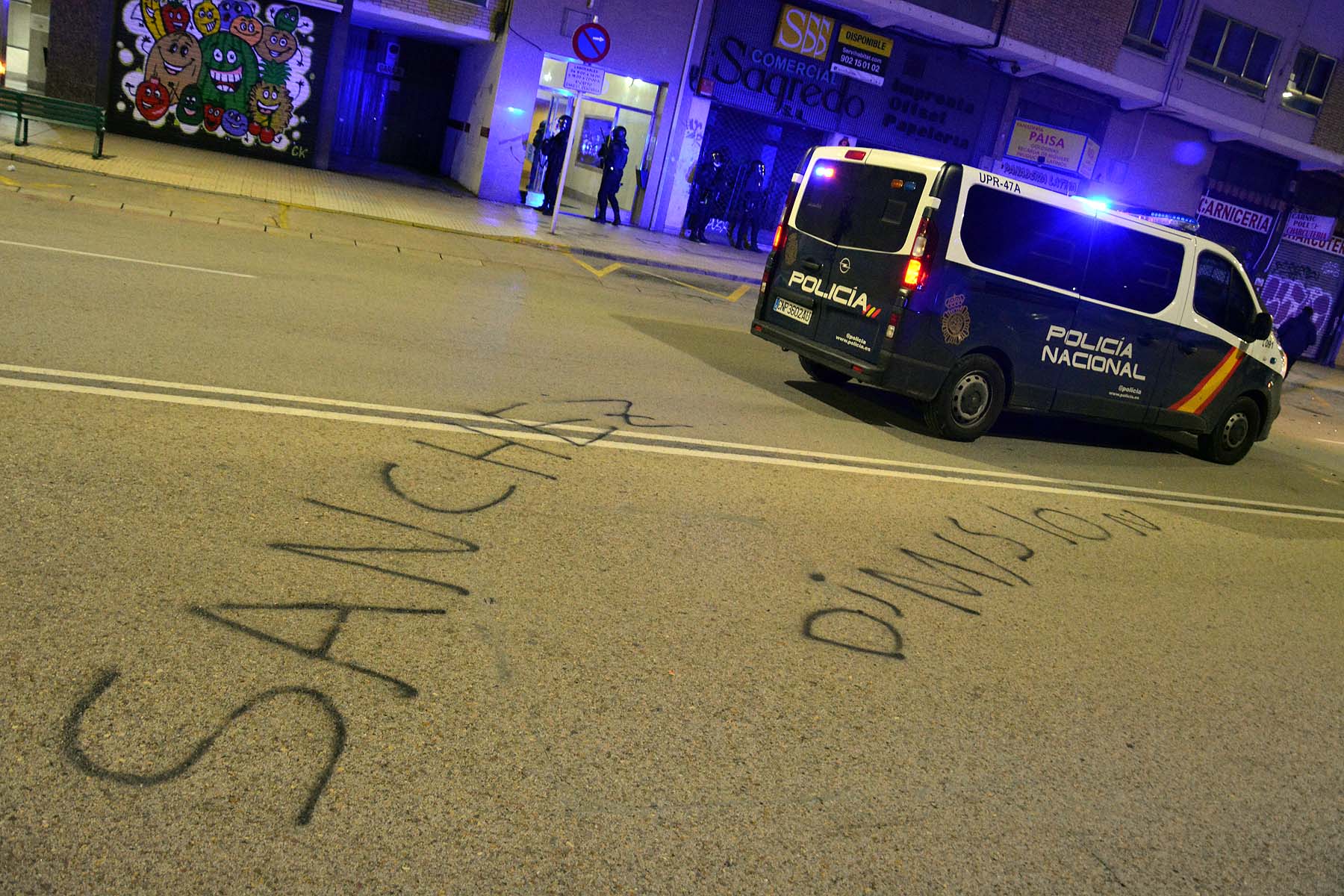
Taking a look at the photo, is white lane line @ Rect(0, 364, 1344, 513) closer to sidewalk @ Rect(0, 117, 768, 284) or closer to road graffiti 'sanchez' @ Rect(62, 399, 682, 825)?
road graffiti 'sanchez' @ Rect(62, 399, 682, 825)

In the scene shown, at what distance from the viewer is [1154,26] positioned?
26359mm

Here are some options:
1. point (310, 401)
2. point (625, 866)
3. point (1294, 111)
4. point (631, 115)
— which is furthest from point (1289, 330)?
Answer: point (625, 866)

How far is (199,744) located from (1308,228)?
33.5 metres

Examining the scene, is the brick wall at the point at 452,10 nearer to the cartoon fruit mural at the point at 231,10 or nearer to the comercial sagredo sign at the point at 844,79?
the cartoon fruit mural at the point at 231,10

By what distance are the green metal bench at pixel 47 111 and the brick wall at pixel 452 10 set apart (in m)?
6.51

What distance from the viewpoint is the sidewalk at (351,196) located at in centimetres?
1559

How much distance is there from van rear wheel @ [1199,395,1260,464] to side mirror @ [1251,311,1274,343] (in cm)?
70

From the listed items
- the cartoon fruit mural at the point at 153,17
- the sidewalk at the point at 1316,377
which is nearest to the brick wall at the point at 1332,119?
the sidewalk at the point at 1316,377

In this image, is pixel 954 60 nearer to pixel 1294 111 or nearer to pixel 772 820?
pixel 1294 111

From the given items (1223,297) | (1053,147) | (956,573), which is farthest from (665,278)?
(1053,147)

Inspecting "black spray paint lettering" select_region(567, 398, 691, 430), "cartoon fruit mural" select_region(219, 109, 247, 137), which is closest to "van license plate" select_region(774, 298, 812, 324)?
"black spray paint lettering" select_region(567, 398, 691, 430)

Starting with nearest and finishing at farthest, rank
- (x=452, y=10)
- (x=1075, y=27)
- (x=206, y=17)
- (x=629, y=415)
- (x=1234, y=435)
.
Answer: (x=629, y=415) < (x=1234, y=435) < (x=206, y=17) < (x=452, y=10) < (x=1075, y=27)

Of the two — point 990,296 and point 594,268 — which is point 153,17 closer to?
point 594,268

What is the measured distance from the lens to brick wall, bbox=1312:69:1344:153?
96.7ft
